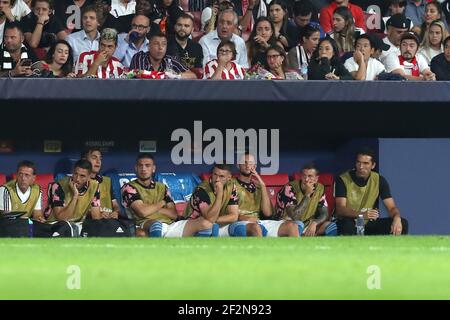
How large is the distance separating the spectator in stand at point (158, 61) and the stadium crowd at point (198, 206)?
0.98m

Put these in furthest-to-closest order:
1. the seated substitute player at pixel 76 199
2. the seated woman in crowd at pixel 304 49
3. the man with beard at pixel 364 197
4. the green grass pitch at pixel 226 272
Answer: the seated woman in crowd at pixel 304 49
the man with beard at pixel 364 197
the seated substitute player at pixel 76 199
the green grass pitch at pixel 226 272

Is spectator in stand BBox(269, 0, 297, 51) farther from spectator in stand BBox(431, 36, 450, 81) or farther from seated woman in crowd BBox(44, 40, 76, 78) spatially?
seated woman in crowd BBox(44, 40, 76, 78)

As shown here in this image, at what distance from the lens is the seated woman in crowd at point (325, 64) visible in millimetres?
14536

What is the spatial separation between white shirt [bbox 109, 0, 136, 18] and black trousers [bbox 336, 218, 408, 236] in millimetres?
3763

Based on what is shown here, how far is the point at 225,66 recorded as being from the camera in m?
14.5

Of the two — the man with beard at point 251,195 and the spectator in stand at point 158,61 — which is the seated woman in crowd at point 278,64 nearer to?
the spectator in stand at point 158,61

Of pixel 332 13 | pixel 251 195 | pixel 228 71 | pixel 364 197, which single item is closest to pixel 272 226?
pixel 251 195

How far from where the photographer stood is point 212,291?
859 cm

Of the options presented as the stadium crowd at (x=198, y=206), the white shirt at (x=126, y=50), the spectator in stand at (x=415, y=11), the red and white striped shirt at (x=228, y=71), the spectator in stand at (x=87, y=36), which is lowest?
the stadium crowd at (x=198, y=206)

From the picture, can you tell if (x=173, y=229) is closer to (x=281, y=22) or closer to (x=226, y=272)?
(x=281, y=22)

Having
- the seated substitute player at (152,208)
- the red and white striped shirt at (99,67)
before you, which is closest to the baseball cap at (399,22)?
the red and white striped shirt at (99,67)

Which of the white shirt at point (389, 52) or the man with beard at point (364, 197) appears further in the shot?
the white shirt at point (389, 52)

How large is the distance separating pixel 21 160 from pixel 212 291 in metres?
6.92

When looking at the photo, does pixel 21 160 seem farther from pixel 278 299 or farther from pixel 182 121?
pixel 278 299
